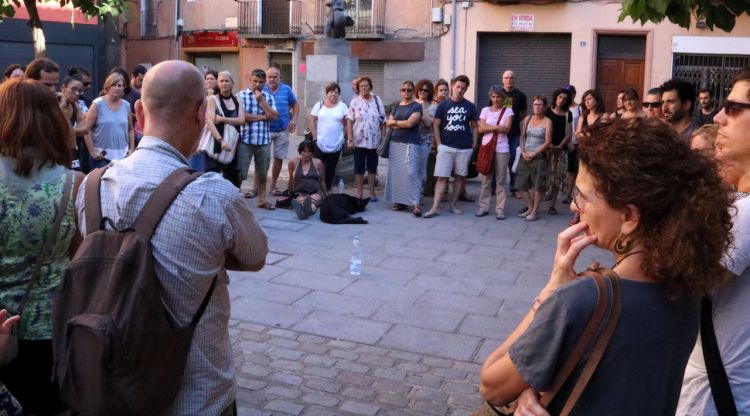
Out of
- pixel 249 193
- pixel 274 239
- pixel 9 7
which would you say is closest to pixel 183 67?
pixel 274 239

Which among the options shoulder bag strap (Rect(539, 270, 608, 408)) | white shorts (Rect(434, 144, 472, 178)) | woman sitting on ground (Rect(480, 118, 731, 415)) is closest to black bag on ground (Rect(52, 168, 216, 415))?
woman sitting on ground (Rect(480, 118, 731, 415))

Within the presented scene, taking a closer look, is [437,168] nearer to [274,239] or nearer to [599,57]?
[274,239]

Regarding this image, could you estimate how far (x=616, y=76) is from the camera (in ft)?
65.9

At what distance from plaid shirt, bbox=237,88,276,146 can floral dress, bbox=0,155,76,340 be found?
757 centimetres

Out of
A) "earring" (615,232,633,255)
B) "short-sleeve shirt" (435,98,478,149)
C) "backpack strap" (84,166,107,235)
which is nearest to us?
"earring" (615,232,633,255)

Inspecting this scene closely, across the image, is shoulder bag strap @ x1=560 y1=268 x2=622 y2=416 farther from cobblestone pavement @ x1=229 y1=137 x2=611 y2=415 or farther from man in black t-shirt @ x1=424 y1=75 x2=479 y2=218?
man in black t-shirt @ x1=424 y1=75 x2=479 y2=218

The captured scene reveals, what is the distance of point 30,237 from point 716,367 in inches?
92.4

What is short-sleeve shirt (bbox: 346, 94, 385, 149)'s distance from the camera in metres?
11.1

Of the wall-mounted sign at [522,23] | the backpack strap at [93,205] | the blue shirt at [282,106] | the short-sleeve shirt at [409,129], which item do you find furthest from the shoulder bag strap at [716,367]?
the wall-mounted sign at [522,23]

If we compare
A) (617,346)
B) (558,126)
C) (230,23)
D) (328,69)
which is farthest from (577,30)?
(617,346)

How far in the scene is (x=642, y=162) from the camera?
6.39ft

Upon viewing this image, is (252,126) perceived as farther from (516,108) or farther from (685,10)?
(685,10)

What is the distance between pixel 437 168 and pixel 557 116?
1.69 m

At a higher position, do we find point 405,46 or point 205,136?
point 405,46
